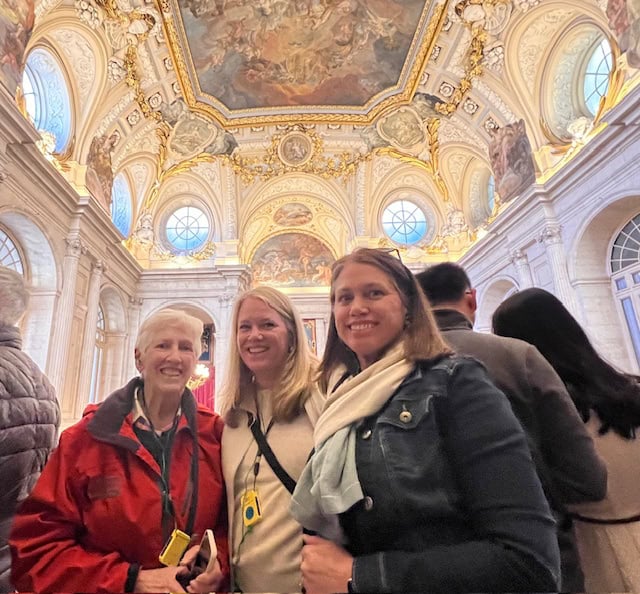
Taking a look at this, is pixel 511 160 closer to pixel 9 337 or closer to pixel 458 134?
pixel 458 134

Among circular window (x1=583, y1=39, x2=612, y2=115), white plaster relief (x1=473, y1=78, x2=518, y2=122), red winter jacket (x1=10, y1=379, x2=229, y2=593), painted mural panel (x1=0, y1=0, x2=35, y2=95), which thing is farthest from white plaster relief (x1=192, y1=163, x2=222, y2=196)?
red winter jacket (x1=10, y1=379, x2=229, y2=593)

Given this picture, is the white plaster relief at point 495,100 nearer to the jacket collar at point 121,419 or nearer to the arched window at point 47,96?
the arched window at point 47,96

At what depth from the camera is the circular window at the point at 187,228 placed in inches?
645

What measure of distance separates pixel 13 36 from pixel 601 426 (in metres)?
9.78

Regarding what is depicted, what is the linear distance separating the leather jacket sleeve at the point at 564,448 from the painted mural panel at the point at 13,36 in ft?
29.7

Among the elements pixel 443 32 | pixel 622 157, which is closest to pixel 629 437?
pixel 622 157

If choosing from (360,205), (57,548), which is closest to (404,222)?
(360,205)

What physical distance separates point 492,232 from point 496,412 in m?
12.4

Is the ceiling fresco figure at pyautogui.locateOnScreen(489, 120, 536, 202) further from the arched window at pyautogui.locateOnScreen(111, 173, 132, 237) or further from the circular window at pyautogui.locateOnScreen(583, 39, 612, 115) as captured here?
the arched window at pyautogui.locateOnScreen(111, 173, 132, 237)

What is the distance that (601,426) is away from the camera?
1678 mm

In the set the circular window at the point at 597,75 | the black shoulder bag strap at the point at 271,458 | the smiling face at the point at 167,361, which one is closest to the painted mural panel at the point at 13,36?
the smiling face at the point at 167,361

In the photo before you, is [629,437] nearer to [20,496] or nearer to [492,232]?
[20,496]

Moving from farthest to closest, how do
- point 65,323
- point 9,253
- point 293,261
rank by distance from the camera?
point 293,261 < point 65,323 < point 9,253

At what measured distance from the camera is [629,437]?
5.43ft
